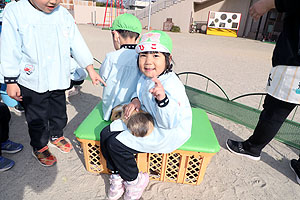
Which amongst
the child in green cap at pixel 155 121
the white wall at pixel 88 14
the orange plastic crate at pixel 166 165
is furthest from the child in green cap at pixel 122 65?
the white wall at pixel 88 14

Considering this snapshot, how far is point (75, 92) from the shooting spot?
11.6 ft

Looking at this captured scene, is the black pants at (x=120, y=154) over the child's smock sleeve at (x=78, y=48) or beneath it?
beneath

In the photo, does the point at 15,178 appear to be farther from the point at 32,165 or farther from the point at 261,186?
the point at 261,186

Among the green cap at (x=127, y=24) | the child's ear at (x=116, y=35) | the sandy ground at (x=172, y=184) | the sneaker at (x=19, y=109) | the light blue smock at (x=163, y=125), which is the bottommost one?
the sandy ground at (x=172, y=184)

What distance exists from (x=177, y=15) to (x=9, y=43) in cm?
2092

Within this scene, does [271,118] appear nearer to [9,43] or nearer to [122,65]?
[122,65]

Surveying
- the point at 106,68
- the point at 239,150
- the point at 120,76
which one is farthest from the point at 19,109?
the point at 239,150

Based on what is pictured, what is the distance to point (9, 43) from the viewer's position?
1.50 m

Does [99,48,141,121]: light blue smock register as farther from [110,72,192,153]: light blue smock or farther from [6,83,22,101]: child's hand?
[6,83,22,101]: child's hand

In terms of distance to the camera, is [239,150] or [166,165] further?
[239,150]

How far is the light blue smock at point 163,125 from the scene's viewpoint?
1.35 meters

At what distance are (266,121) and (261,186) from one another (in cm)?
60

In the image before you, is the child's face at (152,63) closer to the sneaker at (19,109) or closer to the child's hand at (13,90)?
the child's hand at (13,90)

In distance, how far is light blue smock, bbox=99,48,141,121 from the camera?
1.80 m
